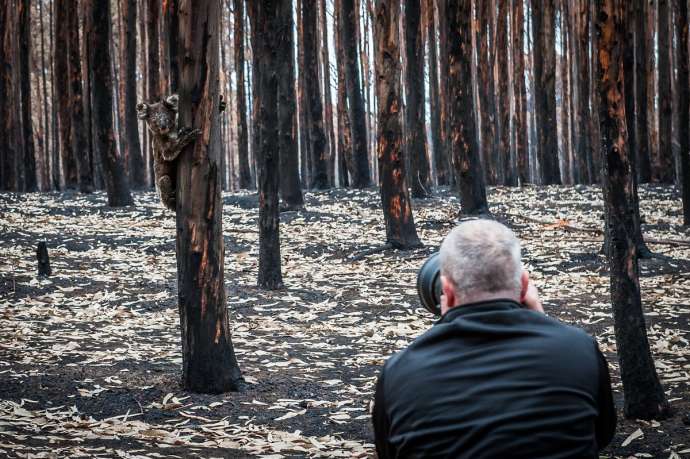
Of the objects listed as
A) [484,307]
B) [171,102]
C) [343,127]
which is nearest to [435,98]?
[343,127]

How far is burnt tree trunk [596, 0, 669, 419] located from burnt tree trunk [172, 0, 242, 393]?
275 centimetres

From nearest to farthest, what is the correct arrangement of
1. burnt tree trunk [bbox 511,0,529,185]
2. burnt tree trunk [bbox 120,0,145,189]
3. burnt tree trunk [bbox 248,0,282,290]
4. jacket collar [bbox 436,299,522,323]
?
jacket collar [bbox 436,299,522,323], burnt tree trunk [bbox 248,0,282,290], burnt tree trunk [bbox 120,0,145,189], burnt tree trunk [bbox 511,0,529,185]

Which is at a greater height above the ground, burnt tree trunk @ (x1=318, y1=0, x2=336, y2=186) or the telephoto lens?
burnt tree trunk @ (x1=318, y1=0, x2=336, y2=186)

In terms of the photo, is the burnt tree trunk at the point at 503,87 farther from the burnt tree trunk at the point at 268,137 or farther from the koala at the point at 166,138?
the koala at the point at 166,138

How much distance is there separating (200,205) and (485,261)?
3.82 meters

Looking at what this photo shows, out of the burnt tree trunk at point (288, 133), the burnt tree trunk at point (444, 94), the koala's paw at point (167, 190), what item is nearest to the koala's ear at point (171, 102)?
the koala's paw at point (167, 190)

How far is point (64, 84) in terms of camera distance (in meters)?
20.4

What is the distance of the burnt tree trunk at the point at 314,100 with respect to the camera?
19953 mm

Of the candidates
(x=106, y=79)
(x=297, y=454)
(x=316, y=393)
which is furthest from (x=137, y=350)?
(x=106, y=79)

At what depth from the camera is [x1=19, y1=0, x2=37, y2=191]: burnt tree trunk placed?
866 inches

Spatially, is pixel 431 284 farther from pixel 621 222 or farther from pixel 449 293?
pixel 621 222

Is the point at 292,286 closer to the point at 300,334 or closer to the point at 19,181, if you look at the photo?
the point at 300,334

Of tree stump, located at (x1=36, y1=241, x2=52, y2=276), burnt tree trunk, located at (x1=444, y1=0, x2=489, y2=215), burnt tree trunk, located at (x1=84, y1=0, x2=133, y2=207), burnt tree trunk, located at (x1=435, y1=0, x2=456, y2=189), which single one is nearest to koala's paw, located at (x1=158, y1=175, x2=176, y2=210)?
tree stump, located at (x1=36, y1=241, x2=52, y2=276)

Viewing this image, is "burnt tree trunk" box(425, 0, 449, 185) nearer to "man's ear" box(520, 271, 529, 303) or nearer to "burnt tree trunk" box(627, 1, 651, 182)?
"burnt tree trunk" box(627, 1, 651, 182)
